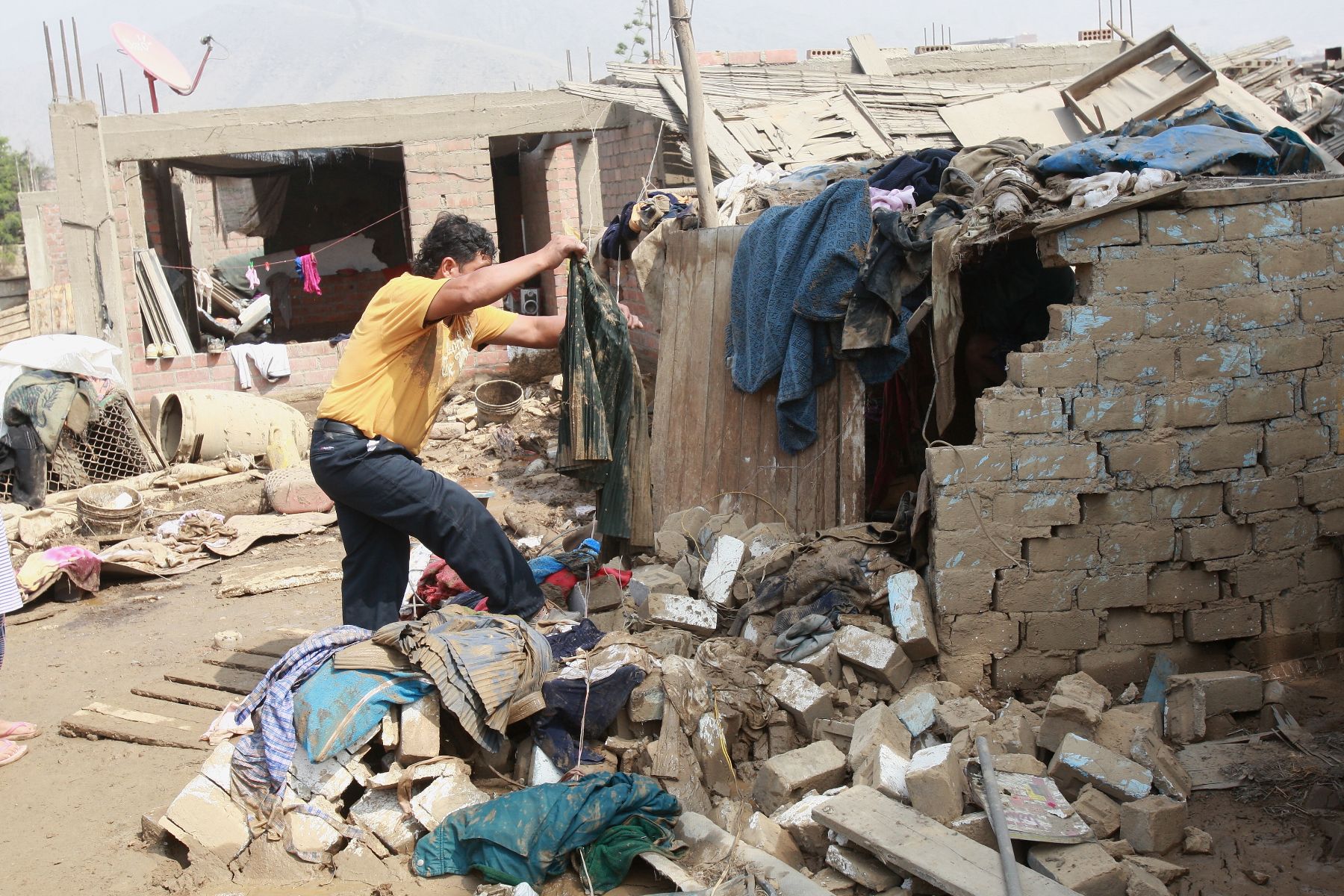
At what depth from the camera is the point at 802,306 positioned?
207 inches

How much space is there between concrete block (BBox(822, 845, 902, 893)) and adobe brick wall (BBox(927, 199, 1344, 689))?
1.28 m

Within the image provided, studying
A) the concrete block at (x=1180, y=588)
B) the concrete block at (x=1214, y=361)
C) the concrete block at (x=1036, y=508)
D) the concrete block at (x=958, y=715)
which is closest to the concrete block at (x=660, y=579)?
the concrete block at (x=958, y=715)

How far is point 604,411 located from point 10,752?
114 inches

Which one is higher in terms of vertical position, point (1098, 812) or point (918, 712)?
point (918, 712)

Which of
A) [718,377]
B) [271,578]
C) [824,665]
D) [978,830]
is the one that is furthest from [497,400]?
[978,830]

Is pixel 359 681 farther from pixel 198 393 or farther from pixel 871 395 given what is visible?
pixel 198 393

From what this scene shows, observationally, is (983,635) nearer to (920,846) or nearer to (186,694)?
(920,846)

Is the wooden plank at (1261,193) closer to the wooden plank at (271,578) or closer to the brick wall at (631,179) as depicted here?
the brick wall at (631,179)

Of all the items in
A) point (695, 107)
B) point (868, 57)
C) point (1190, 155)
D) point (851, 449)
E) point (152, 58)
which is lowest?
point (851, 449)

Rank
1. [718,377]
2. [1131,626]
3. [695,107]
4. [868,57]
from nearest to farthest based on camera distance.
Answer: [1131,626], [718,377], [695,107], [868,57]

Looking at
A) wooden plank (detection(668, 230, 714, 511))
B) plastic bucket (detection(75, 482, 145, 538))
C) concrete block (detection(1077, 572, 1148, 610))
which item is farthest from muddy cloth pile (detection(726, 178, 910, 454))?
plastic bucket (detection(75, 482, 145, 538))

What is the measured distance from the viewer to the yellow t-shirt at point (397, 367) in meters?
4.15

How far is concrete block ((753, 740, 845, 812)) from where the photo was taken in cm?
388

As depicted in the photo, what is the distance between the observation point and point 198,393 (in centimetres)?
1068
